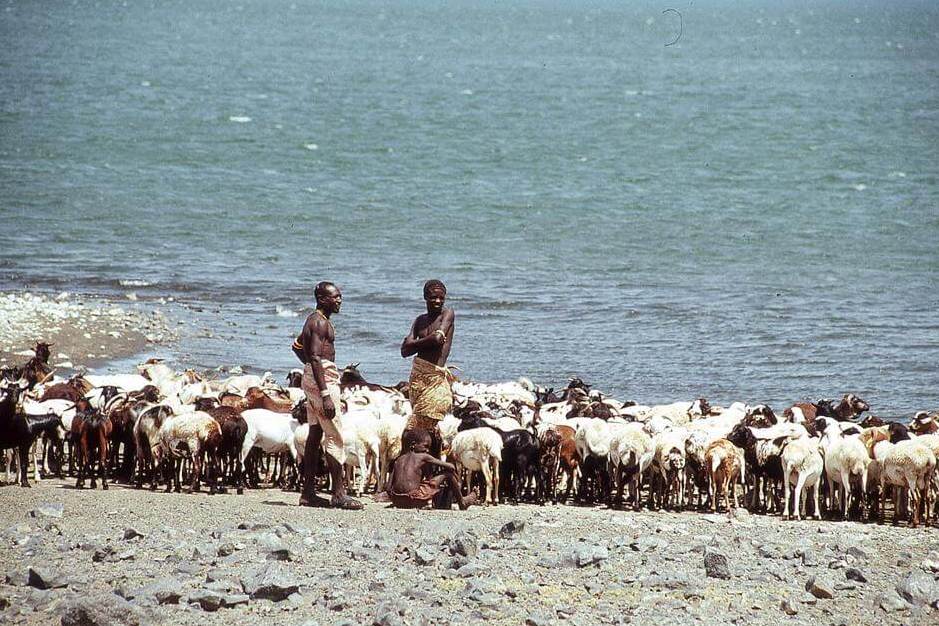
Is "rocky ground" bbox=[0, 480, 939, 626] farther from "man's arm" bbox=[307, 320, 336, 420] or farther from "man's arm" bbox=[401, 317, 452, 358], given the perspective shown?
"man's arm" bbox=[401, 317, 452, 358]

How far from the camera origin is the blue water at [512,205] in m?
23.0

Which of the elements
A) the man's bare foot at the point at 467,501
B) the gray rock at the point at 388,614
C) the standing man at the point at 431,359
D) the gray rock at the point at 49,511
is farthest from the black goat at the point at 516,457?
the gray rock at the point at 388,614

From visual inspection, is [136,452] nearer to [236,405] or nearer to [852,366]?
[236,405]

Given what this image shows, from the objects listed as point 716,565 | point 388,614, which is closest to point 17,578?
point 388,614

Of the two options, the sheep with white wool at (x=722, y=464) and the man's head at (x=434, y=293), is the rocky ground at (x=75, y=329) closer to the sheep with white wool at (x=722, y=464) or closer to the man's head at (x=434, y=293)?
the man's head at (x=434, y=293)

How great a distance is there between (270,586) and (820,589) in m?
3.34

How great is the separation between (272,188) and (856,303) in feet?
77.3

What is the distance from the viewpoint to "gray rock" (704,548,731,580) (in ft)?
29.3

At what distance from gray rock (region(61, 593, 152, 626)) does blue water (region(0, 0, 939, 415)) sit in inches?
475

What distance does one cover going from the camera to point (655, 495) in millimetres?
12781

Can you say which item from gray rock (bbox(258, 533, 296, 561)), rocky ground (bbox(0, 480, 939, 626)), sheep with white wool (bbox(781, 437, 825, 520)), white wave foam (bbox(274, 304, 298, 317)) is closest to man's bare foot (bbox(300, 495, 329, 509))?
rocky ground (bbox(0, 480, 939, 626))

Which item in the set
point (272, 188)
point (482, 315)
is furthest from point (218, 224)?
point (482, 315)

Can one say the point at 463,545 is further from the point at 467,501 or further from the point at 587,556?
the point at 467,501

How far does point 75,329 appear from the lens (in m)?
21.0
